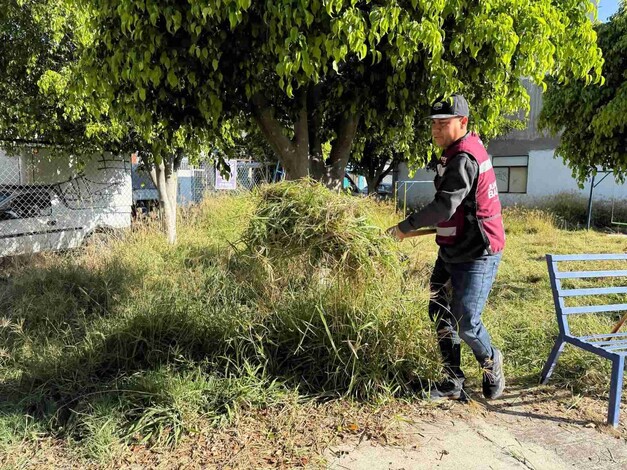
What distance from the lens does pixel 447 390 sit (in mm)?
3131

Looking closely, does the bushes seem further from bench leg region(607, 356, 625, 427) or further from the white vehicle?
bench leg region(607, 356, 625, 427)

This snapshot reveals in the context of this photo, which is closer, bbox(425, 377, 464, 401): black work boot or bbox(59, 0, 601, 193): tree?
bbox(59, 0, 601, 193): tree

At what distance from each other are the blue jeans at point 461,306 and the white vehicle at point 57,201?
693 cm

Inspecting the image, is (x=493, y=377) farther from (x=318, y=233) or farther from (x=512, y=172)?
(x=512, y=172)

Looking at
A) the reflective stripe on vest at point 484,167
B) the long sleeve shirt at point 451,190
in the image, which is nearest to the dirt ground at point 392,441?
the long sleeve shirt at point 451,190

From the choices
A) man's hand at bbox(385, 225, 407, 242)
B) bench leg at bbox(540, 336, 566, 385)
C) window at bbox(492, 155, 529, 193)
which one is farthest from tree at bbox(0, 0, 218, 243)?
window at bbox(492, 155, 529, 193)

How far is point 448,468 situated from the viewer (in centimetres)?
248

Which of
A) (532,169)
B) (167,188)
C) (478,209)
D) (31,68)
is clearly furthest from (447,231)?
(532,169)

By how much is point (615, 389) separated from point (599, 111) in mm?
3737

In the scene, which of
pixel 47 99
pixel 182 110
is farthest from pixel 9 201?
pixel 182 110

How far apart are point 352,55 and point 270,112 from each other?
747 millimetres

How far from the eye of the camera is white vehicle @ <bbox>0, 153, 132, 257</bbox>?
7562mm

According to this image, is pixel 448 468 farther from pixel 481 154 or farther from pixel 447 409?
pixel 481 154

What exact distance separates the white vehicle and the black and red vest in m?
7.10
